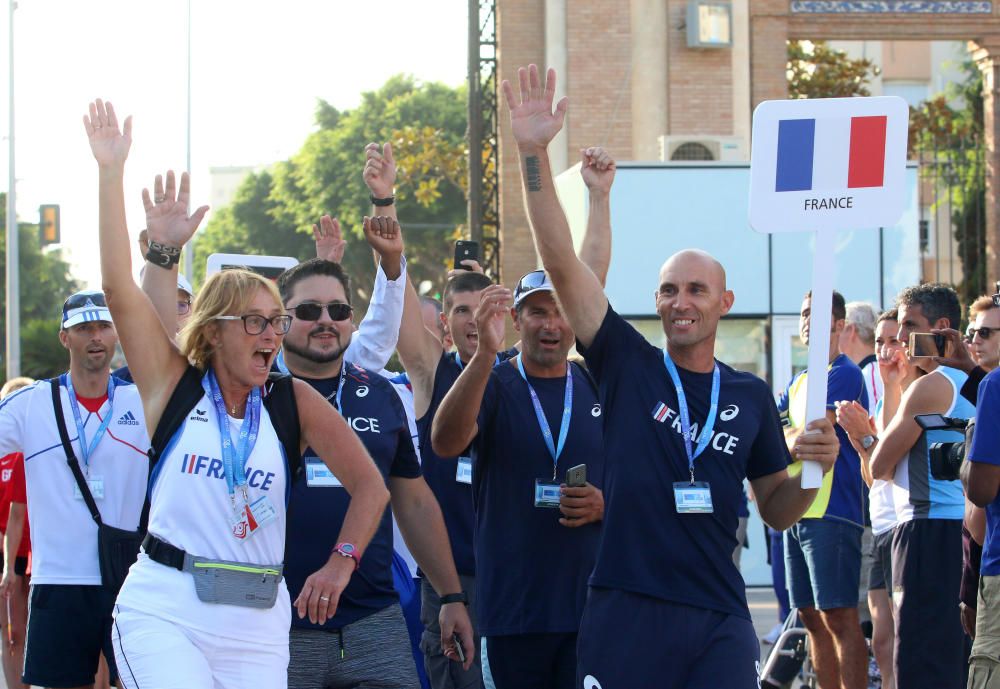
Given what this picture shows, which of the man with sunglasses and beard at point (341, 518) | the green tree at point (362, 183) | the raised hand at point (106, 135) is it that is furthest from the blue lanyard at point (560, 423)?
the green tree at point (362, 183)

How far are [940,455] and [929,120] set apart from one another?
1066 inches

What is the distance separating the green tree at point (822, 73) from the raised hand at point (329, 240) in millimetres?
21980

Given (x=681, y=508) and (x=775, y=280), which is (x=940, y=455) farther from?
(x=775, y=280)

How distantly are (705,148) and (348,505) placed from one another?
1825cm

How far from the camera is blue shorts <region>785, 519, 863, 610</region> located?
845 cm

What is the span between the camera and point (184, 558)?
14.2 feet

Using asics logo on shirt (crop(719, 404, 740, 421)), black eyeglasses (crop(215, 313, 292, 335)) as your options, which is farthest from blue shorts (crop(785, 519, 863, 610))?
black eyeglasses (crop(215, 313, 292, 335))

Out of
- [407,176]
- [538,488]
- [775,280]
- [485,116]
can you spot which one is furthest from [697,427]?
[407,176]

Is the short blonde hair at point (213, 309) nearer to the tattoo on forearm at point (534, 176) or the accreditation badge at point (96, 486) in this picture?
the tattoo on forearm at point (534, 176)

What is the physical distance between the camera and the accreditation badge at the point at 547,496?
5.66 m

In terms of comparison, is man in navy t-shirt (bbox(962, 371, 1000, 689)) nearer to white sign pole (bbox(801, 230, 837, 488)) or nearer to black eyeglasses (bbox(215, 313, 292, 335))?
white sign pole (bbox(801, 230, 837, 488))

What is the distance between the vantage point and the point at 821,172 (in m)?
5.29

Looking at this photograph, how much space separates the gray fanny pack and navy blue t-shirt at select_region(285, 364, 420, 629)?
0.69 metres

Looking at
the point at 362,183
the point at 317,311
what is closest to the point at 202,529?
the point at 317,311
